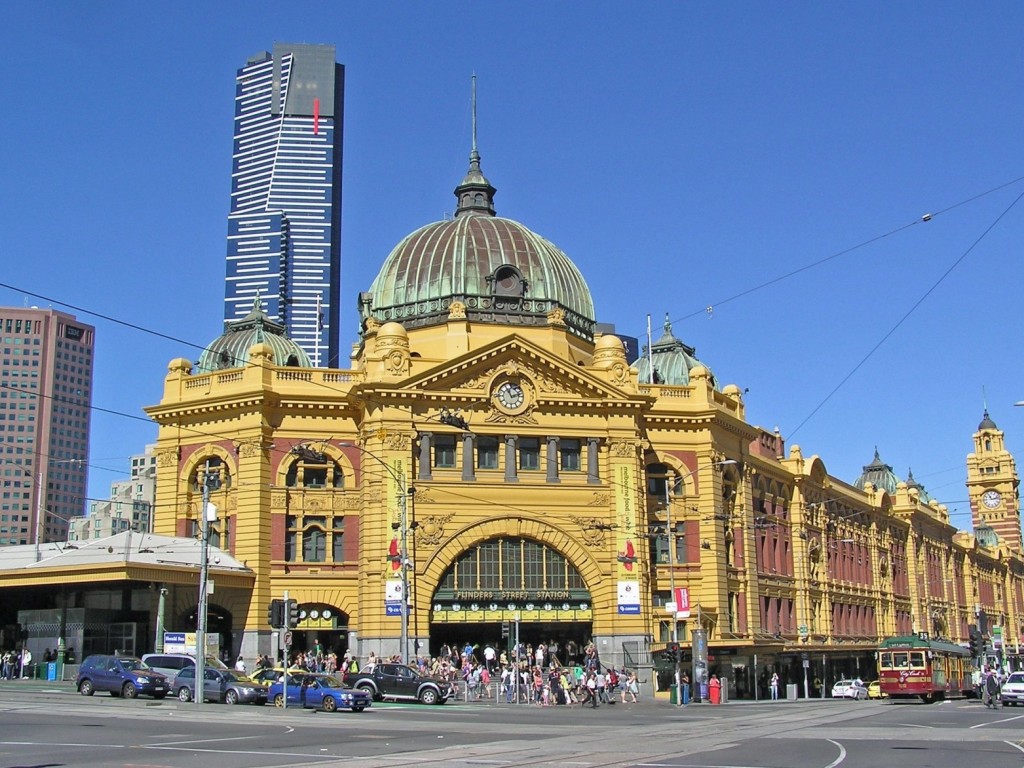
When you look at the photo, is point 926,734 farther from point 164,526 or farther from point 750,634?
point 164,526

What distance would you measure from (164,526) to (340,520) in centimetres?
943

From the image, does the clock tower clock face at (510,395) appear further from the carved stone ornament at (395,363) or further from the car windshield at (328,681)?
the car windshield at (328,681)

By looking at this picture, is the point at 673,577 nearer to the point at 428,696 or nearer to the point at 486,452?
the point at 486,452

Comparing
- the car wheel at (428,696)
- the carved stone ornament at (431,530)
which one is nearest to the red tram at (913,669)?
the carved stone ornament at (431,530)

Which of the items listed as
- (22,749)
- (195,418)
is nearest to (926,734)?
(22,749)

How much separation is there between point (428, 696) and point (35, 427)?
161 m

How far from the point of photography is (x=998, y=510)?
552ft

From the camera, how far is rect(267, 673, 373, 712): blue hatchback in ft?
136

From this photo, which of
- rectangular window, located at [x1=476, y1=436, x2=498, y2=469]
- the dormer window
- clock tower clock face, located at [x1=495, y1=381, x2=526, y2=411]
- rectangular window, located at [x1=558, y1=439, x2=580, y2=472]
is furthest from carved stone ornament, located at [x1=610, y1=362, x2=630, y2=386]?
the dormer window

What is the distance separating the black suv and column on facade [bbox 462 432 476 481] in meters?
21.5

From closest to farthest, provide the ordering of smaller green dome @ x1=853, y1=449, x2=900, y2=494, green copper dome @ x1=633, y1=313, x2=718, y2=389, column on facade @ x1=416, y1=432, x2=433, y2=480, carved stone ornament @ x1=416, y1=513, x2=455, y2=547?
carved stone ornament @ x1=416, y1=513, x2=455, y2=547, column on facade @ x1=416, y1=432, x2=433, y2=480, green copper dome @ x1=633, y1=313, x2=718, y2=389, smaller green dome @ x1=853, y1=449, x2=900, y2=494

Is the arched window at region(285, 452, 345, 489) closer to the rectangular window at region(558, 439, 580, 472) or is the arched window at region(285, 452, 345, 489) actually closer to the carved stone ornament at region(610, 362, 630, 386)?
the rectangular window at region(558, 439, 580, 472)

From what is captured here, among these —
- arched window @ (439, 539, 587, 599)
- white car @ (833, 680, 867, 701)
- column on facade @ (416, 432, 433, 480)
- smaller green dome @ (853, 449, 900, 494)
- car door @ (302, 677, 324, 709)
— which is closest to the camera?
car door @ (302, 677, 324, 709)

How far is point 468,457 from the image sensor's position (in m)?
63.2
